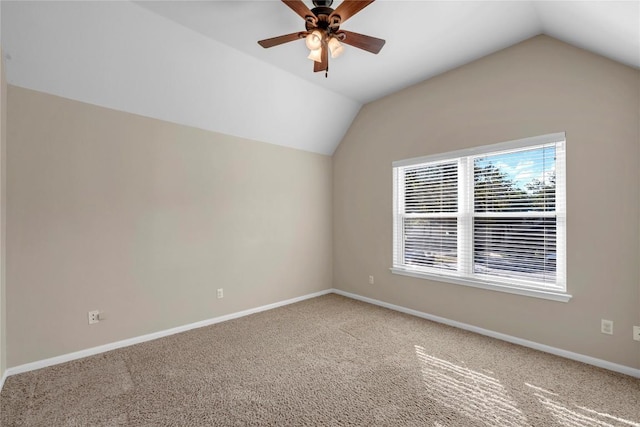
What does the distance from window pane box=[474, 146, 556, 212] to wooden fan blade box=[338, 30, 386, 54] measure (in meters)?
1.81

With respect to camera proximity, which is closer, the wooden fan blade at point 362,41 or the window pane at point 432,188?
the wooden fan blade at point 362,41

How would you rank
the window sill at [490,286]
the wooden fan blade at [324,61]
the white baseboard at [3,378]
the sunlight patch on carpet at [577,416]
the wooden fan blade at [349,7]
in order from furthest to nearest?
1. the window sill at [490,286]
2. the wooden fan blade at [324,61]
3. the white baseboard at [3,378]
4. the wooden fan blade at [349,7]
5. the sunlight patch on carpet at [577,416]

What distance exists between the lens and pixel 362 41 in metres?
2.33

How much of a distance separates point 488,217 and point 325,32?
2510 mm

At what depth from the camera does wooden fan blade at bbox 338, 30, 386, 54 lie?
2.25m

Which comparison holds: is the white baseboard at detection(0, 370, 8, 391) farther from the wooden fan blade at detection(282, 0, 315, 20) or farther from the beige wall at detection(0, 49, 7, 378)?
the wooden fan blade at detection(282, 0, 315, 20)

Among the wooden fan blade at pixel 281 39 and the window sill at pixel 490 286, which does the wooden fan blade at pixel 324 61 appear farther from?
the window sill at pixel 490 286

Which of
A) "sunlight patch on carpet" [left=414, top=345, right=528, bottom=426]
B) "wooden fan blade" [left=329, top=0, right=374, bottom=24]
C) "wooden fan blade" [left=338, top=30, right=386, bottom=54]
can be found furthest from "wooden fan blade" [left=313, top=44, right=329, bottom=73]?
"sunlight patch on carpet" [left=414, top=345, right=528, bottom=426]

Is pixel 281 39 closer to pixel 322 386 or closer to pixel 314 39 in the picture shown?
pixel 314 39

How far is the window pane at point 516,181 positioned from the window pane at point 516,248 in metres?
0.15

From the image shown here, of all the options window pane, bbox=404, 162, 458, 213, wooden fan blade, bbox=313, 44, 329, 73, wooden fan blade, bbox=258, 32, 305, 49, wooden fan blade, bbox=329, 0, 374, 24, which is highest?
wooden fan blade, bbox=329, 0, 374, 24

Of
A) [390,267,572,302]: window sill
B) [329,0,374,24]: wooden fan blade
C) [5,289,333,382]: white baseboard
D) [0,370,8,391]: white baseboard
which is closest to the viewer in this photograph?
[329,0,374,24]: wooden fan blade

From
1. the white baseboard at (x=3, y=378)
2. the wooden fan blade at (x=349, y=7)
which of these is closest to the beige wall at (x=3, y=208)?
the white baseboard at (x=3, y=378)

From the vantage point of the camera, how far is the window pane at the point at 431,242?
3.59 m
